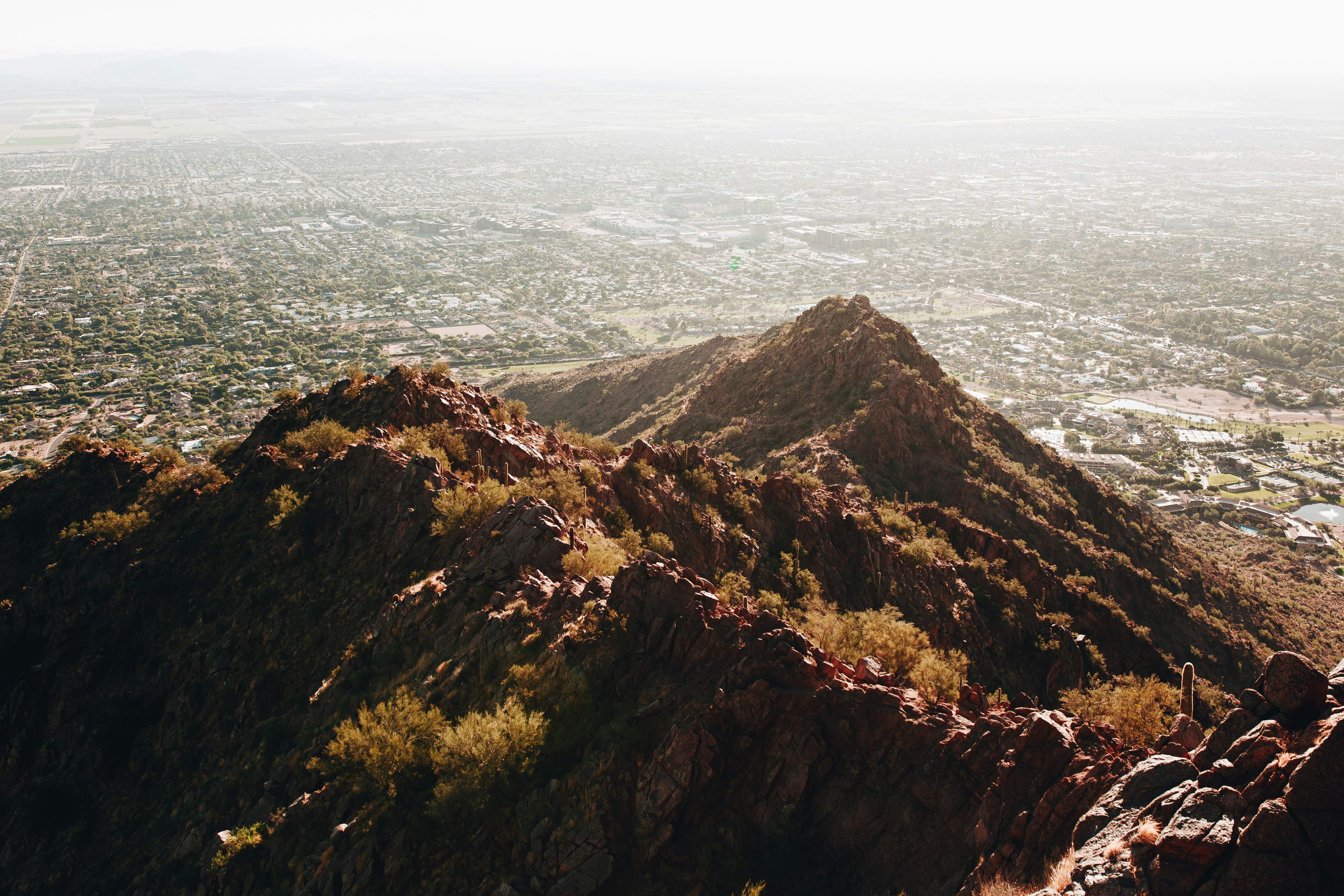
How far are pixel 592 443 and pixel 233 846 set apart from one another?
27.2 metres

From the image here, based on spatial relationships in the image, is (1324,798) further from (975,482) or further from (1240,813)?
(975,482)

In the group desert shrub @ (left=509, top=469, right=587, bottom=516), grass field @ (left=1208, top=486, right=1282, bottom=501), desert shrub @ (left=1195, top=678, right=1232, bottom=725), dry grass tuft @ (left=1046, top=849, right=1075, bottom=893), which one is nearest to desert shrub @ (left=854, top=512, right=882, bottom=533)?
desert shrub @ (left=509, top=469, right=587, bottom=516)

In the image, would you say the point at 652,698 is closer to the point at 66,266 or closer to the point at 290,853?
the point at 290,853

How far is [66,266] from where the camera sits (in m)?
177

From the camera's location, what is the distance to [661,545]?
107 feet

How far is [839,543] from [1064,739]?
2088 centimetres

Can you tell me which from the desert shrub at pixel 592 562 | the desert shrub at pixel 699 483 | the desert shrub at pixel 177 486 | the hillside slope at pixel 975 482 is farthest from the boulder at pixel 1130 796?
the desert shrub at pixel 177 486

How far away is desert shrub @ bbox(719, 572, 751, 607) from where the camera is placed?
27.0 m

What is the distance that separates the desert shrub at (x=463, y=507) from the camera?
28.6 meters

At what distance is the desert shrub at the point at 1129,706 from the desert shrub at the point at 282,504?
3054 centimetres

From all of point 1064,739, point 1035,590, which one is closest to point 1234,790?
point 1064,739

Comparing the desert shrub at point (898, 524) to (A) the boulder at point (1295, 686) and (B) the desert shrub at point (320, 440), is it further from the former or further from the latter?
(B) the desert shrub at point (320, 440)

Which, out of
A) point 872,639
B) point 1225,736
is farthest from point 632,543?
point 1225,736

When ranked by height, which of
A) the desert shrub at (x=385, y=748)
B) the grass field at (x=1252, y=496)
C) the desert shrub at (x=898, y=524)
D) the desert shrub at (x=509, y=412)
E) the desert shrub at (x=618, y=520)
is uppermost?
the desert shrub at (x=509, y=412)
